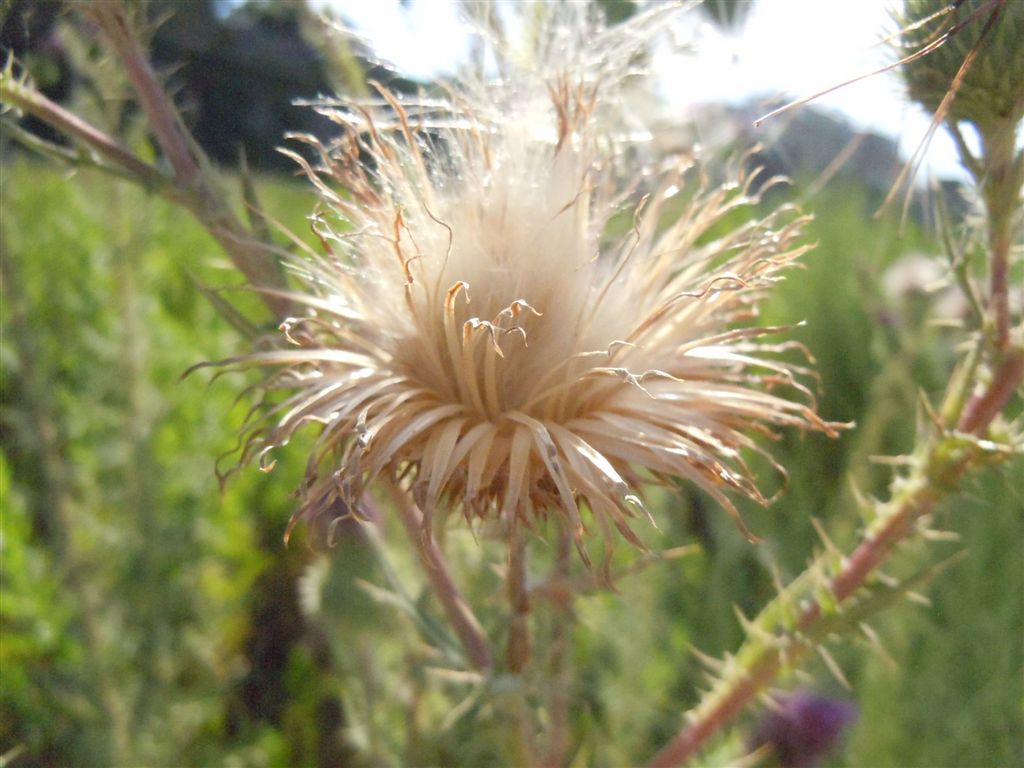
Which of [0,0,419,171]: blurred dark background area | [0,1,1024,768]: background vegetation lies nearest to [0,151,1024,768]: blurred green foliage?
[0,1,1024,768]: background vegetation

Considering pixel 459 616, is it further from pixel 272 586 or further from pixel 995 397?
pixel 272 586

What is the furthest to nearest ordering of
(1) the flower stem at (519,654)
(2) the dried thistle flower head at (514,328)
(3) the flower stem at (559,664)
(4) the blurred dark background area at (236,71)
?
(4) the blurred dark background area at (236,71)
(3) the flower stem at (559,664)
(1) the flower stem at (519,654)
(2) the dried thistle flower head at (514,328)

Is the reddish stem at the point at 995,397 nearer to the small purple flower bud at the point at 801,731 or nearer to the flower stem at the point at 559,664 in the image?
the flower stem at the point at 559,664

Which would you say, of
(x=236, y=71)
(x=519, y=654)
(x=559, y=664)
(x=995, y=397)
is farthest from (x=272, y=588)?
(x=995, y=397)

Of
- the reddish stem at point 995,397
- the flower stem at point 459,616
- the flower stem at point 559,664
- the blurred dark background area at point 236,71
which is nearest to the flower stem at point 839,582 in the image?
the reddish stem at point 995,397

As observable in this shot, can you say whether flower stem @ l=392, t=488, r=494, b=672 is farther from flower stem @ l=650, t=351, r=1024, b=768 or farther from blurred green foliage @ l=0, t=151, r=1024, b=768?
flower stem @ l=650, t=351, r=1024, b=768
